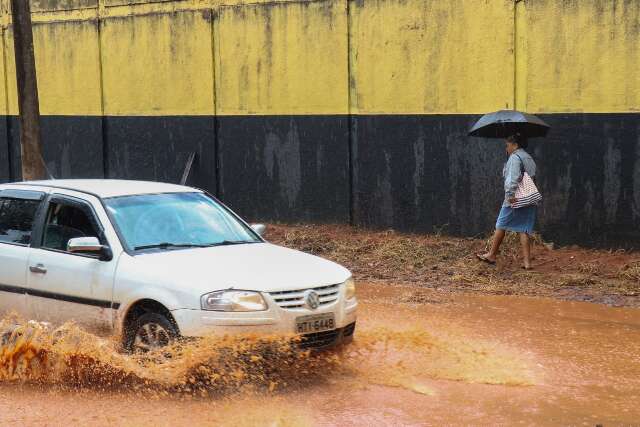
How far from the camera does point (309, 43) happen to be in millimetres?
15680

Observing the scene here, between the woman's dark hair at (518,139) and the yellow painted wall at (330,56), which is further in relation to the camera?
the yellow painted wall at (330,56)

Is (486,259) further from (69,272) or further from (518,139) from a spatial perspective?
(69,272)

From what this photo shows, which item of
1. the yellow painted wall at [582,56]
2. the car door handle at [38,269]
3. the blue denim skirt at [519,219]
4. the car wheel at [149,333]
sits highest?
the yellow painted wall at [582,56]

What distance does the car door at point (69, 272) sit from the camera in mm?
7422

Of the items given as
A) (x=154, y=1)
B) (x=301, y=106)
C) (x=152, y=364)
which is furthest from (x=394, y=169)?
(x=152, y=364)

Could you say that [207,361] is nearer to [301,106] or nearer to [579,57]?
[579,57]

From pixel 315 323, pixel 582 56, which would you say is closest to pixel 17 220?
pixel 315 323

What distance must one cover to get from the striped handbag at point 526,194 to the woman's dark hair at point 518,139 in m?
0.46

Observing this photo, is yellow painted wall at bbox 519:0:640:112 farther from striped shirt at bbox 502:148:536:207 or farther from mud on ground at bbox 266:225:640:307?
mud on ground at bbox 266:225:640:307

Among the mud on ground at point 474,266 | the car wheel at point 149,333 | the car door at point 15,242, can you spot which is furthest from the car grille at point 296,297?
the mud on ground at point 474,266

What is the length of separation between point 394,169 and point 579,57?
131 inches

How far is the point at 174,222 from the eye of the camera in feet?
26.5

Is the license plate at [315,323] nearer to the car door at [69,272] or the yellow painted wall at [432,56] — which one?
the car door at [69,272]

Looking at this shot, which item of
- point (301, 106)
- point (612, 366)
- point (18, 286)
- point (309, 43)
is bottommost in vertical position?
point (612, 366)
